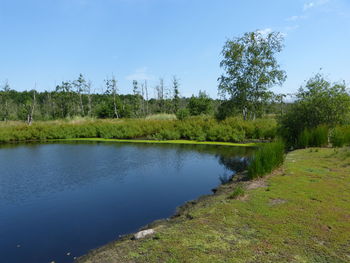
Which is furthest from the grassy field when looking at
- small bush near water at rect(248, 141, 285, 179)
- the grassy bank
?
the grassy bank

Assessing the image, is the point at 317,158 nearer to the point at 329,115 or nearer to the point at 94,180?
the point at 329,115

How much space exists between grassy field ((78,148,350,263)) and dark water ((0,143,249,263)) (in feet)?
2.87

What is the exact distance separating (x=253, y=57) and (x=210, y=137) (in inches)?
356

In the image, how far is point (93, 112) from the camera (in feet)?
141

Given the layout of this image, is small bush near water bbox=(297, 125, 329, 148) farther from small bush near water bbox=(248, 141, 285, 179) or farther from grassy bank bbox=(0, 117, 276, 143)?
grassy bank bbox=(0, 117, 276, 143)

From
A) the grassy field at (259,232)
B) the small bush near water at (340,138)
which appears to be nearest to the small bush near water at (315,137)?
the small bush near water at (340,138)

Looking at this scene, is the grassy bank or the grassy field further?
the grassy bank

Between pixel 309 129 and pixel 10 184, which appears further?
pixel 309 129

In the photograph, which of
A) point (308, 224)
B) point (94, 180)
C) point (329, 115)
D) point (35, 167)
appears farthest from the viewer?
point (329, 115)

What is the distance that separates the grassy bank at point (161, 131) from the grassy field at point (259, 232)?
1288cm

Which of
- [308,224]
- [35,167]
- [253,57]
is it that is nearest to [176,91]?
[253,57]

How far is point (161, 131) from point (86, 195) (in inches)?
539

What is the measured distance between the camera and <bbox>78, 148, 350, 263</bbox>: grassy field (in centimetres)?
318

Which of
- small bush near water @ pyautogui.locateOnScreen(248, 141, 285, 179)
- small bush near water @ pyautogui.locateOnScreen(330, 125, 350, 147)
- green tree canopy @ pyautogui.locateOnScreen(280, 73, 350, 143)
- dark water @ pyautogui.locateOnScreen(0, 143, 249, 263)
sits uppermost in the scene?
green tree canopy @ pyautogui.locateOnScreen(280, 73, 350, 143)
